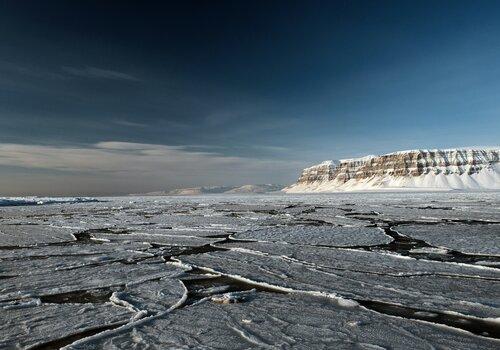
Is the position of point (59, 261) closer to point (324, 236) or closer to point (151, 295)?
point (151, 295)

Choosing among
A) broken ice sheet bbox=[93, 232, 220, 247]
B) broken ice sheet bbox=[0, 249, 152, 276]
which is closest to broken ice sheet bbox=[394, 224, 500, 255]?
broken ice sheet bbox=[93, 232, 220, 247]

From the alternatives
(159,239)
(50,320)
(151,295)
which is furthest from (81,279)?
(159,239)

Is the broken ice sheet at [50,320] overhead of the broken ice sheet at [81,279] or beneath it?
beneath

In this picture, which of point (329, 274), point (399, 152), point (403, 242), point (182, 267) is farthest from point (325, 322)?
point (399, 152)

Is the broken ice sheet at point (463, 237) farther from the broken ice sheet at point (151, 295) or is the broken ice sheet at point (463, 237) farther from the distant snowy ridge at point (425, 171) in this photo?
the distant snowy ridge at point (425, 171)

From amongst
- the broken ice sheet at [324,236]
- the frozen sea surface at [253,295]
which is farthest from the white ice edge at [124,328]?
→ the broken ice sheet at [324,236]

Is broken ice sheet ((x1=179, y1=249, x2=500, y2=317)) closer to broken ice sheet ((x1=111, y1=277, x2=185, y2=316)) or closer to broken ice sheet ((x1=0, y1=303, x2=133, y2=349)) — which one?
broken ice sheet ((x1=111, y1=277, x2=185, y2=316))
